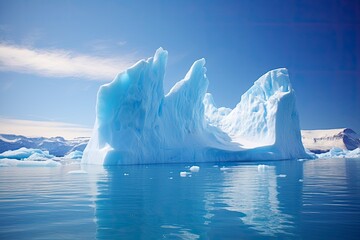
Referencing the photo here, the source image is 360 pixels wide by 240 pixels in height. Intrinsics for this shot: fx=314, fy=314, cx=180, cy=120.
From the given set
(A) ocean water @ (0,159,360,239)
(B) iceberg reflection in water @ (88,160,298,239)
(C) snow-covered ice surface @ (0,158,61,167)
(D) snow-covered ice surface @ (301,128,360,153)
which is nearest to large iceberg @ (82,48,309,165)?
(C) snow-covered ice surface @ (0,158,61,167)

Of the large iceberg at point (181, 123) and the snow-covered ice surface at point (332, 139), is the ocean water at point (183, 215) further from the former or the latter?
the snow-covered ice surface at point (332, 139)

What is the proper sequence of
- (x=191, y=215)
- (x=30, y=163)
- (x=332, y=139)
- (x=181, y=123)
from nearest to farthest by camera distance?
1. (x=191, y=215)
2. (x=30, y=163)
3. (x=181, y=123)
4. (x=332, y=139)

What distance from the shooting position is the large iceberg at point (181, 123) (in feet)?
89.9

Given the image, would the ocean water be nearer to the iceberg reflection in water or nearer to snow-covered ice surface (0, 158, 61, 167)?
the iceberg reflection in water

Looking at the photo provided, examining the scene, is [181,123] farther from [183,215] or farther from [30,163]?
[183,215]

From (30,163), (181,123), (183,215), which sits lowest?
(183,215)

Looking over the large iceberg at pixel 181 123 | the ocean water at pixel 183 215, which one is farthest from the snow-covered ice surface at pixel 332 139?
the ocean water at pixel 183 215

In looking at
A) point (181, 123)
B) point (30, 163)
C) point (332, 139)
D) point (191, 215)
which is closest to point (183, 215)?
point (191, 215)

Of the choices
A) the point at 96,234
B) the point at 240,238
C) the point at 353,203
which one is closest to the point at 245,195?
the point at 353,203

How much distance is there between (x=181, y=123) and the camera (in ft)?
112

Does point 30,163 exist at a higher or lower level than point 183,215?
higher

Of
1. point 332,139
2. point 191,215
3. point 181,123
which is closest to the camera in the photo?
point 191,215

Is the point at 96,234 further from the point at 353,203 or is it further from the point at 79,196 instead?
the point at 353,203

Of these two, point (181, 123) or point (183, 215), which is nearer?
point (183, 215)
